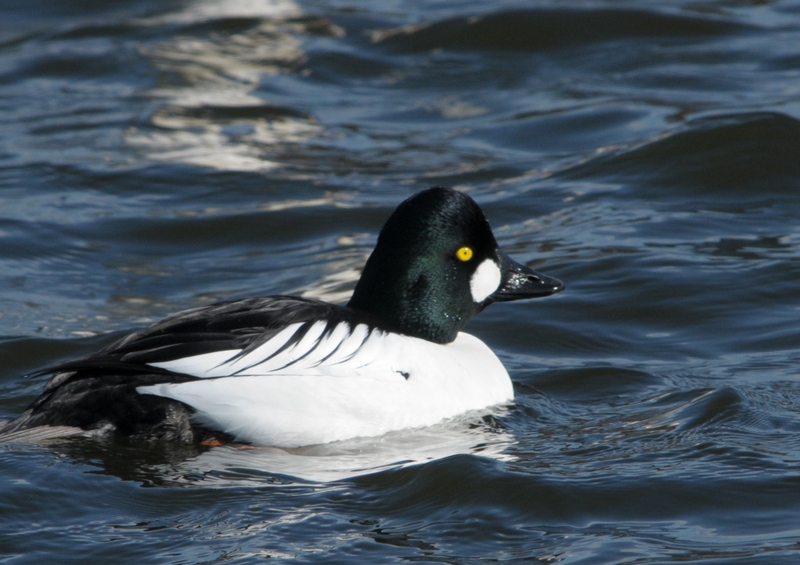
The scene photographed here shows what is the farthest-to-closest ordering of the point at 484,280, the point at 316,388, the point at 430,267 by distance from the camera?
1. the point at 484,280
2. the point at 430,267
3. the point at 316,388

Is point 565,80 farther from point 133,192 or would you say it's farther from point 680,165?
point 133,192

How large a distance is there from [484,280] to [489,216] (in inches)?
127

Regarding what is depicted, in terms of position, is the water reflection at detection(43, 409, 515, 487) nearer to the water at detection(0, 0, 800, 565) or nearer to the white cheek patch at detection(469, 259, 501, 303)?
the water at detection(0, 0, 800, 565)

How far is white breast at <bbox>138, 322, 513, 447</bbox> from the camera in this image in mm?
5082

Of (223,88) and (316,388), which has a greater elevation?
(223,88)

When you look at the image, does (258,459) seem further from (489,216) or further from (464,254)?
(489,216)

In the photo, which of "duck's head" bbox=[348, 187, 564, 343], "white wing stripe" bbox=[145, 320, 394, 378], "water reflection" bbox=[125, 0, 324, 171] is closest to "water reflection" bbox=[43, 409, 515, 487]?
"white wing stripe" bbox=[145, 320, 394, 378]

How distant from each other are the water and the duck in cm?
11

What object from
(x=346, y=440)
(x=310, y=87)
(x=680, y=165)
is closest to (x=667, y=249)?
(x=680, y=165)

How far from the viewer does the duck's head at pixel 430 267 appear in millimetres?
5715

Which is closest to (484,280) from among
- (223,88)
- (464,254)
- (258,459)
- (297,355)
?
(464,254)

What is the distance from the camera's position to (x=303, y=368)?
17.2 ft

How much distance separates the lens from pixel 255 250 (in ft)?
28.9

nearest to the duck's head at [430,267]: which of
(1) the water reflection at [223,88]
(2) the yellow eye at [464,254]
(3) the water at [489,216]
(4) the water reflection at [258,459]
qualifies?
(2) the yellow eye at [464,254]
